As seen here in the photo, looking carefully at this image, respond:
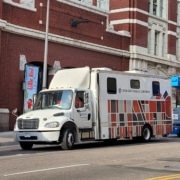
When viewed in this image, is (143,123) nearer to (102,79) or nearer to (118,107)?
(118,107)

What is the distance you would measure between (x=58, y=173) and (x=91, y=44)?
85.2 feet

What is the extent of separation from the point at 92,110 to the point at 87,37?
58.4 feet

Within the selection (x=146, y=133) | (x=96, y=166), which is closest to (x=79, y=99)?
(x=146, y=133)

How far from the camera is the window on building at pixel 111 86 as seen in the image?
20031 mm

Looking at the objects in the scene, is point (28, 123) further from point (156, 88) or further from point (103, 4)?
point (103, 4)

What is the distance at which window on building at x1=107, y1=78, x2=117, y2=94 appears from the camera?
20.0 metres

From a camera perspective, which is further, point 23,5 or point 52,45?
point 52,45

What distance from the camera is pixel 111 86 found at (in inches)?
796

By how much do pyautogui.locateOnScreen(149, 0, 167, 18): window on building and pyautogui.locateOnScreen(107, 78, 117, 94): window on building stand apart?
25251 mm

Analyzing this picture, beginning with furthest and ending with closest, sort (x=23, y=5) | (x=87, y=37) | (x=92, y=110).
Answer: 1. (x=87, y=37)
2. (x=23, y=5)
3. (x=92, y=110)

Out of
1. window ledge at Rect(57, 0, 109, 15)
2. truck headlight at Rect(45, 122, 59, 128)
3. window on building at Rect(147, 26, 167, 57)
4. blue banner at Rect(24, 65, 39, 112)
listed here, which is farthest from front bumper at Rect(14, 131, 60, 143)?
window on building at Rect(147, 26, 167, 57)

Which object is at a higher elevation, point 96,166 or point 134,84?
point 134,84

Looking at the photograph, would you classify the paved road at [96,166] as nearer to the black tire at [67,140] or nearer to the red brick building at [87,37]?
the black tire at [67,140]

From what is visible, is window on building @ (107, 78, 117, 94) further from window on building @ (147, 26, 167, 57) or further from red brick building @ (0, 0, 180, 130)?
window on building @ (147, 26, 167, 57)
